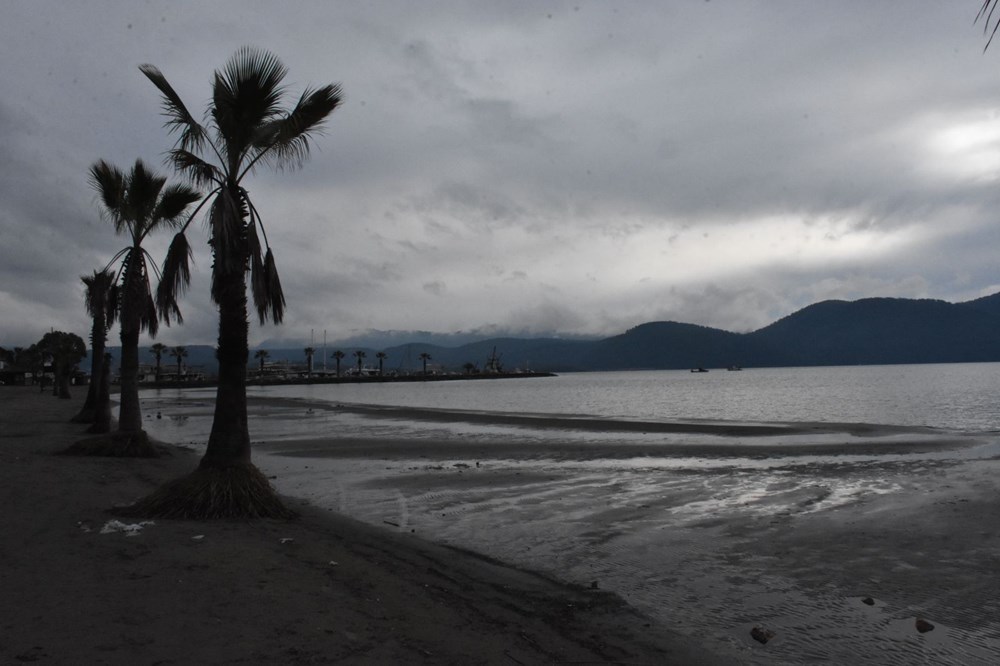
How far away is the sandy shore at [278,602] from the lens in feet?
15.6

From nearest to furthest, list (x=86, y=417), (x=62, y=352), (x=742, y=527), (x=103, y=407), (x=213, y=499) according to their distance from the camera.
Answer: (x=213, y=499) < (x=742, y=527) < (x=103, y=407) < (x=86, y=417) < (x=62, y=352)

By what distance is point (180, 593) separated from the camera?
5.84 m

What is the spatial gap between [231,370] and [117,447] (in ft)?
27.1

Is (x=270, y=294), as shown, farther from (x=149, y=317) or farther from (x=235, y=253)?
(x=149, y=317)

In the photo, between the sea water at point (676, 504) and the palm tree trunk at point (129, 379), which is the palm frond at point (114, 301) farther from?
the sea water at point (676, 504)

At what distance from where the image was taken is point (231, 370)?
1027 centimetres

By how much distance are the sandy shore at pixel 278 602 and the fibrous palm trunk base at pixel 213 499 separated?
0.39 meters

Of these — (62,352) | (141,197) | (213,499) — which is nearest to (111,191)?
(141,197)

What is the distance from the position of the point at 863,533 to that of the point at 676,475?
630 centimetres

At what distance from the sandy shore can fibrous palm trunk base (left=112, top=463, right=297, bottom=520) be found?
0.39m

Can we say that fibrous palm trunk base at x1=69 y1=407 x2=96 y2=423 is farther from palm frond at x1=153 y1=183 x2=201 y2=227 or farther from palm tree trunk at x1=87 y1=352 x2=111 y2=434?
palm frond at x1=153 y1=183 x2=201 y2=227

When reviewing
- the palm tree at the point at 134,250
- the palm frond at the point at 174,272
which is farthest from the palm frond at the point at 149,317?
the palm frond at the point at 174,272

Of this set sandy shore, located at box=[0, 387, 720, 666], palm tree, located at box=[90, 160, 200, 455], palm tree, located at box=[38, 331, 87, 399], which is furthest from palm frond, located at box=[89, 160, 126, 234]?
palm tree, located at box=[38, 331, 87, 399]

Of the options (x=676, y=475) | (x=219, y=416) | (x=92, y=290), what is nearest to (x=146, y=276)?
(x=92, y=290)
